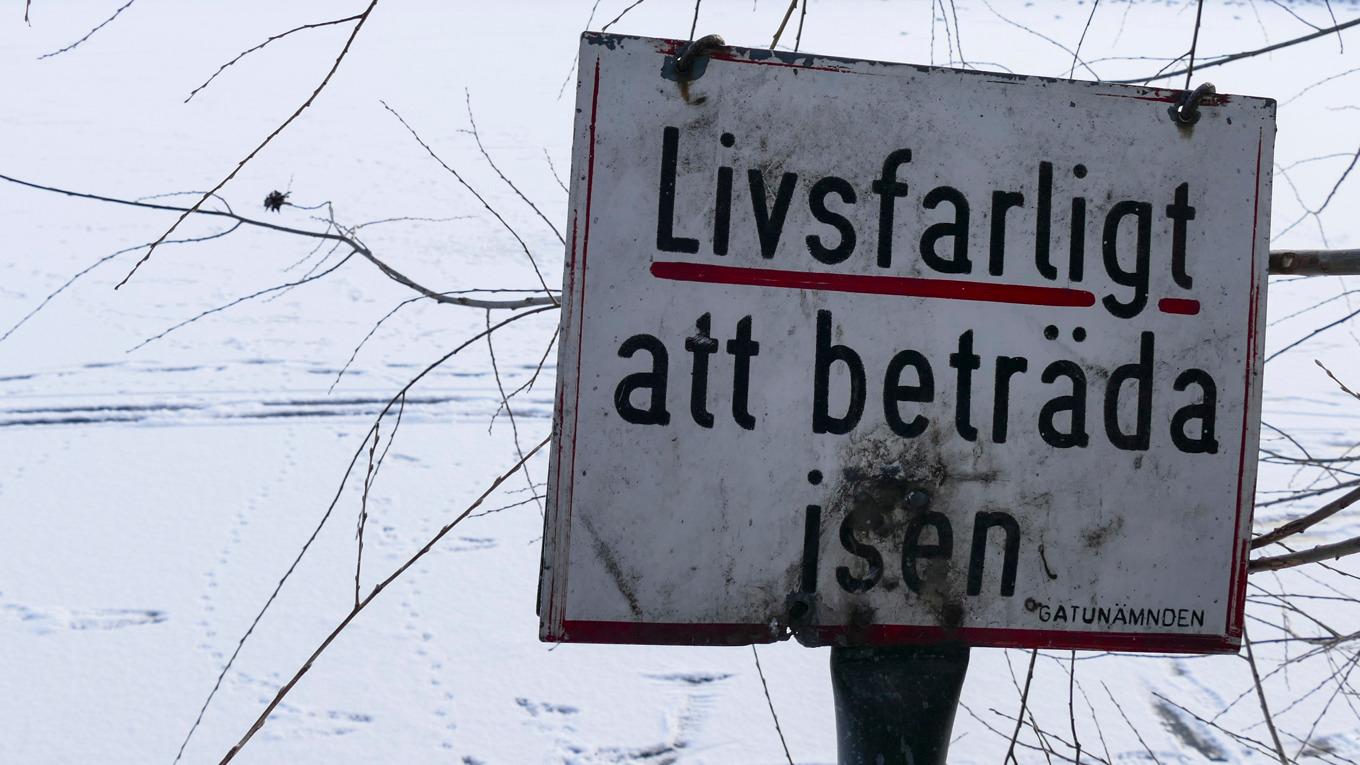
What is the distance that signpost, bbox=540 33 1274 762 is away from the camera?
2.87 ft

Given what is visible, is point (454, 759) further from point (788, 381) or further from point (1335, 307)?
point (1335, 307)

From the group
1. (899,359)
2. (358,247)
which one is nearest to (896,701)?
(899,359)

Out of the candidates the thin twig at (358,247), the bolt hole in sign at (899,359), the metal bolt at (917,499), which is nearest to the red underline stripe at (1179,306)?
the bolt hole in sign at (899,359)

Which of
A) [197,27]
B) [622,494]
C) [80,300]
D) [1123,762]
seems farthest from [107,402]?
[197,27]

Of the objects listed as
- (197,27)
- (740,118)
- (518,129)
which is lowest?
(740,118)

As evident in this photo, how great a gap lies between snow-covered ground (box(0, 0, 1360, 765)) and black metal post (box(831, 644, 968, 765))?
0.42m

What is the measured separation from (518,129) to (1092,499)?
10.6 metres

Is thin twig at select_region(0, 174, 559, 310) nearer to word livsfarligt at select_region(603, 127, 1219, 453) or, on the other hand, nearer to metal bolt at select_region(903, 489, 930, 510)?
word livsfarligt at select_region(603, 127, 1219, 453)

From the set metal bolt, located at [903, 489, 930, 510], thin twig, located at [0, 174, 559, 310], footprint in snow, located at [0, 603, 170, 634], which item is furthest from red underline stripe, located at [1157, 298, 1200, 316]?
footprint in snow, located at [0, 603, 170, 634]

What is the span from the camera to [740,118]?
2.93 ft

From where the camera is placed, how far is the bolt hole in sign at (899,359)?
88 cm

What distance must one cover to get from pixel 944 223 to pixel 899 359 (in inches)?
5.1

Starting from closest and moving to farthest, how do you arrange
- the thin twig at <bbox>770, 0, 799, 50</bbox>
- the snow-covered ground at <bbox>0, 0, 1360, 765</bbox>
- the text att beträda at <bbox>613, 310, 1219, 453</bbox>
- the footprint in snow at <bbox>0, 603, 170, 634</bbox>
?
the text att beträda at <bbox>613, 310, 1219, 453</bbox> → the thin twig at <bbox>770, 0, 799, 50</bbox> → the snow-covered ground at <bbox>0, 0, 1360, 765</bbox> → the footprint in snow at <bbox>0, 603, 170, 634</bbox>

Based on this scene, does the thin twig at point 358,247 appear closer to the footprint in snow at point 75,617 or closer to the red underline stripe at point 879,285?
the red underline stripe at point 879,285
